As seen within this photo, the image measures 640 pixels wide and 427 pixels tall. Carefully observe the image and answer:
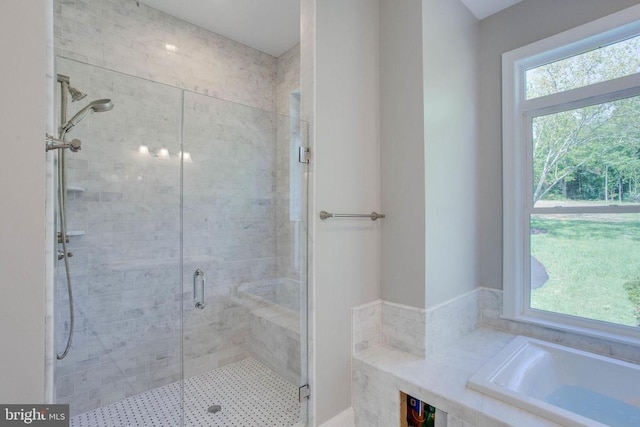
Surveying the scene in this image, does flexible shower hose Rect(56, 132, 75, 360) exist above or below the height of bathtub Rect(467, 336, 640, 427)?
above

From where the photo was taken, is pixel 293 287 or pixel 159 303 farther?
pixel 159 303

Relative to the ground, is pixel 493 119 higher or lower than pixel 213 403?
higher

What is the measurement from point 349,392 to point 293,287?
0.73 meters

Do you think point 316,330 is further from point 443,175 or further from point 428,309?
point 443,175

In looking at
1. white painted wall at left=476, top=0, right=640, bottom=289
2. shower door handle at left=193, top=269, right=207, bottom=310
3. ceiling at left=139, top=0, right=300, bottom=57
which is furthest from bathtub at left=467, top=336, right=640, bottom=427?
ceiling at left=139, top=0, right=300, bottom=57

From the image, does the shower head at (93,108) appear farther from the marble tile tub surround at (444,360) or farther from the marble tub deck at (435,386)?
the marble tub deck at (435,386)

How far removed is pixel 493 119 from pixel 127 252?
9.87 ft

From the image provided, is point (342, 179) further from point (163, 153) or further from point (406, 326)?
point (163, 153)

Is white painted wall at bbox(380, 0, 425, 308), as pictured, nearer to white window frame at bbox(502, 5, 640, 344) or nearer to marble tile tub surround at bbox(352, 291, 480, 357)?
marble tile tub surround at bbox(352, 291, 480, 357)

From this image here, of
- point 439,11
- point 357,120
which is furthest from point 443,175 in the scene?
point 439,11

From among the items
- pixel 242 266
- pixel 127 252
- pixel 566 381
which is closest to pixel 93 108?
pixel 127 252

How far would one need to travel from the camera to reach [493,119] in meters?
2.30

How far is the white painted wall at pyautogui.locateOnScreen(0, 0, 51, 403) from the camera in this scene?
2.88ft

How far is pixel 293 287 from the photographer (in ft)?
6.33
